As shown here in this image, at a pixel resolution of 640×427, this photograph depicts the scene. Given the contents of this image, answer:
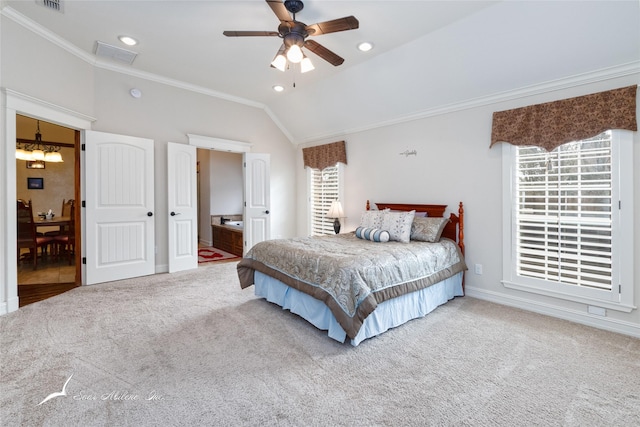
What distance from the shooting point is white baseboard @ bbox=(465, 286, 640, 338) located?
265cm

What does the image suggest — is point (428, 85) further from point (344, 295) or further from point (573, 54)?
point (344, 295)

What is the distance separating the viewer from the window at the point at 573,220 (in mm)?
2633

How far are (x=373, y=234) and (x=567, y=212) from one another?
1.93 m

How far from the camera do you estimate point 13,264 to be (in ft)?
9.94

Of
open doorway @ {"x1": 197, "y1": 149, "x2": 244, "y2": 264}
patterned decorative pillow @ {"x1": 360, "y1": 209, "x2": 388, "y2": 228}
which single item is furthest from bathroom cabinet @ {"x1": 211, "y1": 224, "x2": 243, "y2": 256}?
patterned decorative pillow @ {"x1": 360, "y1": 209, "x2": 388, "y2": 228}

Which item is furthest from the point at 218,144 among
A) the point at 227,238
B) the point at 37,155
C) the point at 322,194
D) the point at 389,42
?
the point at 37,155

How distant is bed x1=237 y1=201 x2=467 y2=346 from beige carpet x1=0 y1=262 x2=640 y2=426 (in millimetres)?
163

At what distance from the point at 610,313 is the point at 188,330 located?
3.86 m

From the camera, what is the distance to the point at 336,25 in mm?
2324

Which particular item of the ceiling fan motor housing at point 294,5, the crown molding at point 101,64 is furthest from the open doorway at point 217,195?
the ceiling fan motor housing at point 294,5

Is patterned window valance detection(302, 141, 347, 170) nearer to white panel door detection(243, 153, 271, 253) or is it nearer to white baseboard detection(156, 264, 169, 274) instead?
white panel door detection(243, 153, 271, 253)

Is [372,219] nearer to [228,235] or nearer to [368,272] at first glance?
[368,272]

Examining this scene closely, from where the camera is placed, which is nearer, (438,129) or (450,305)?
(450,305)

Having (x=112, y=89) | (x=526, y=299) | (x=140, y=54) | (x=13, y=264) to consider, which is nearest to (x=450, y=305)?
(x=526, y=299)
